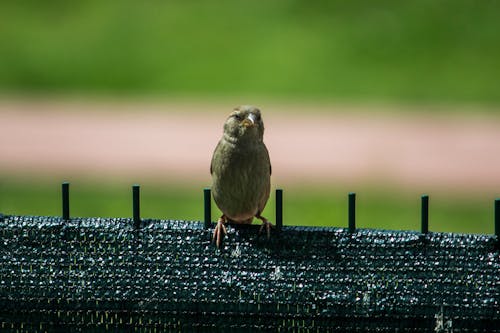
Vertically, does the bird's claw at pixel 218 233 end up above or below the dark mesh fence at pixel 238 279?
above

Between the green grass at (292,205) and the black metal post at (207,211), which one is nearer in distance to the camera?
the black metal post at (207,211)

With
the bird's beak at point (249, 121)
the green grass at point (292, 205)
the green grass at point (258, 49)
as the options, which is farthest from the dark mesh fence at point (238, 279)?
the green grass at point (258, 49)

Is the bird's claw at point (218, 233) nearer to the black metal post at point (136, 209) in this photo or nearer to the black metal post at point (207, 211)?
the black metal post at point (207, 211)

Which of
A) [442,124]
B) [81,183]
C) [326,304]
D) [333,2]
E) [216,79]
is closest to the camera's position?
[326,304]

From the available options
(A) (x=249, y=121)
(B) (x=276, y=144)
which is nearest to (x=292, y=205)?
(B) (x=276, y=144)

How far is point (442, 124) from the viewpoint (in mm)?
12727

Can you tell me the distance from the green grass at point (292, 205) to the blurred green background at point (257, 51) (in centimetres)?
348

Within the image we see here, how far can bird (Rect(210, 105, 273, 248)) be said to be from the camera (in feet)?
13.7

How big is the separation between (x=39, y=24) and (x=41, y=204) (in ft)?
27.3

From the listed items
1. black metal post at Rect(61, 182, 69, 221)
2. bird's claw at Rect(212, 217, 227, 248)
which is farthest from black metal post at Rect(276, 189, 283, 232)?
black metal post at Rect(61, 182, 69, 221)

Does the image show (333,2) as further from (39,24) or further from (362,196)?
(362,196)

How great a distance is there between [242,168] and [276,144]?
318 inches

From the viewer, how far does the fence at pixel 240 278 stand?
3.17m

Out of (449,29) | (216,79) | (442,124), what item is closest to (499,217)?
(442,124)
